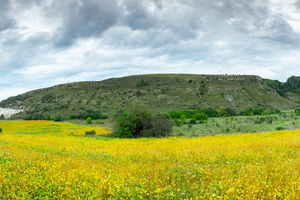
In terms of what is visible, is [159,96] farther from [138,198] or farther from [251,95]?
[138,198]

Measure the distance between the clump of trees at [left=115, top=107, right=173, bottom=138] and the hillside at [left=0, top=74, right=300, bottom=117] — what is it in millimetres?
43096

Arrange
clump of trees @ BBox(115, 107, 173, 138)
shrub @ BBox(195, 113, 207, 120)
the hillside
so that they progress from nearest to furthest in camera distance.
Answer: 1. clump of trees @ BBox(115, 107, 173, 138)
2. shrub @ BBox(195, 113, 207, 120)
3. the hillside

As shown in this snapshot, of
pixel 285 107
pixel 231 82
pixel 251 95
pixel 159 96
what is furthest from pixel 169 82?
pixel 285 107

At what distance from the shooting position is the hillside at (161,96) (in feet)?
241

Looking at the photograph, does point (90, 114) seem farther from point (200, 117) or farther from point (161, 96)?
point (200, 117)

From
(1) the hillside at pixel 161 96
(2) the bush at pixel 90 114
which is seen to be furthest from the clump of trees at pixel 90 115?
(1) the hillside at pixel 161 96

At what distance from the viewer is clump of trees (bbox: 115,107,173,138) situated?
2145cm

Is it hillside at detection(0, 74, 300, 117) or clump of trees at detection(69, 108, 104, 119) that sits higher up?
hillside at detection(0, 74, 300, 117)

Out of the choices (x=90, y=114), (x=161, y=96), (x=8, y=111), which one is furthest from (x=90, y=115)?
(x=8, y=111)

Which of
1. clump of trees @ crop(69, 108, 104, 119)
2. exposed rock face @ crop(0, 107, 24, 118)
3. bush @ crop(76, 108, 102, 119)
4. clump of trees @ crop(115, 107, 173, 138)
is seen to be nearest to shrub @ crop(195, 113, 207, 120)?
clump of trees @ crop(115, 107, 173, 138)

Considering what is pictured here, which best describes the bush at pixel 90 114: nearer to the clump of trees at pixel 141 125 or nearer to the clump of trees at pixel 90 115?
the clump of trees at pixel 90 115

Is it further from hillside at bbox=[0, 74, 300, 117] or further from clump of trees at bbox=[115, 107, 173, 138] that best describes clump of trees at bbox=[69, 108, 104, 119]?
clump of trees at bbox=[115, 107, 173, 138]

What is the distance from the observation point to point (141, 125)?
22672 millimetres

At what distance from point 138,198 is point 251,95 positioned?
9219 cm
